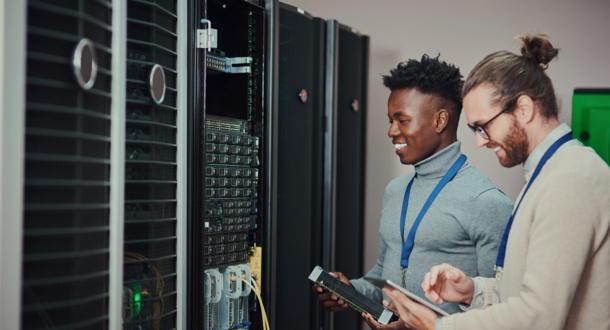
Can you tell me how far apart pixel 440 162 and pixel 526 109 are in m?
0.49

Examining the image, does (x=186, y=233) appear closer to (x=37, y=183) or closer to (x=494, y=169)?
(x=37, y=183)

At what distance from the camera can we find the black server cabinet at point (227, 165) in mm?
1356

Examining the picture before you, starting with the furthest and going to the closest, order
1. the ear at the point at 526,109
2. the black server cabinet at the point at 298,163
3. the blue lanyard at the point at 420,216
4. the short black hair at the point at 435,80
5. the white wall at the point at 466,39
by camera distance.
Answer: the white wall at the point at 466,39
the black server cabinet at the point at 298,163
the short black hair at the point at 435,80
the blue lanyard at the point at 420,216
the ear at the point at 526,109

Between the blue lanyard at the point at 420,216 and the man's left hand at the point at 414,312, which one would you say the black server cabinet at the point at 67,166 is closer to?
the man's left hand at the point at 414,312

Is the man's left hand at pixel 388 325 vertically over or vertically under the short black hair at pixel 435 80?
under

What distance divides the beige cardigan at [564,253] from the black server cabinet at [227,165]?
2.55 ft

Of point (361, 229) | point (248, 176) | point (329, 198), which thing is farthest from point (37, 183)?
point (361, 229)

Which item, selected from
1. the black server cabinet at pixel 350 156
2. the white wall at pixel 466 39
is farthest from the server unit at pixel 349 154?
the white wall at pixel 466 39

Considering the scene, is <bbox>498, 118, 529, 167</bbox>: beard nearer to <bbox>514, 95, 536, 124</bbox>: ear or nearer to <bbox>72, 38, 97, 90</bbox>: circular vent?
<bbox>514, 95, 536, 124</bbox>: ear

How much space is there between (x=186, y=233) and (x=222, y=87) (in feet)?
1.95

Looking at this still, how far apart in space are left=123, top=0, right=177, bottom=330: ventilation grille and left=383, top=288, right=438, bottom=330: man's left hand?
0.60 meters

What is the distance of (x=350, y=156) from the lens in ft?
7.88

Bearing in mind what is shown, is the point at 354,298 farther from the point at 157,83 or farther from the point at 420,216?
the point at 157,83

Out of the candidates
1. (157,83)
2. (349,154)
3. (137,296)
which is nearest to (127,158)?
(157,83)
